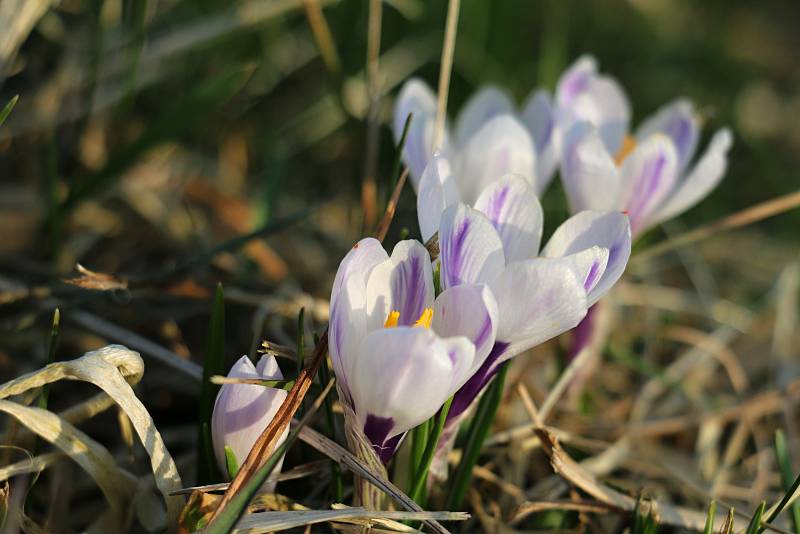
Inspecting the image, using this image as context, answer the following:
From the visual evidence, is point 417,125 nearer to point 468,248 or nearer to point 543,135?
point 543,135

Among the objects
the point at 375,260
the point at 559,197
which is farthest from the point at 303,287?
the point at 375,260

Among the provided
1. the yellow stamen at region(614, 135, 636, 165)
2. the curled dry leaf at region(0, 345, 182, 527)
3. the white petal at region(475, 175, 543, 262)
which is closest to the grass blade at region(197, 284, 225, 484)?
the curled dry leaf at region(0, 345, 182, 527)

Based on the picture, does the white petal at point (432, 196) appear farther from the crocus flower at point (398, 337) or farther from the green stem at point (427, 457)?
the green stem at point (427, 457)

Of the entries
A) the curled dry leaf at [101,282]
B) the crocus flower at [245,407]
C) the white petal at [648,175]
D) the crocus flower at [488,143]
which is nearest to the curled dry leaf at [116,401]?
the crocus flower at [245,407]

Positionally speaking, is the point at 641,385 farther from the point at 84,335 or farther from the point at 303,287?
the point at 84,335

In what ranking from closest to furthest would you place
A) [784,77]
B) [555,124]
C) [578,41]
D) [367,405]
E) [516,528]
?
[367,405] → [516,528] → [555,124] → [578,41] → [784,77]

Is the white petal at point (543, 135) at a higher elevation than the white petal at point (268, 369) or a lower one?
higher

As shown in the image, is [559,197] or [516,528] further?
[559,197]

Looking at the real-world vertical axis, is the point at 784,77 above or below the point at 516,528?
above
